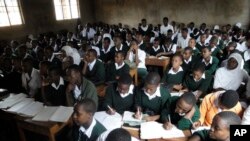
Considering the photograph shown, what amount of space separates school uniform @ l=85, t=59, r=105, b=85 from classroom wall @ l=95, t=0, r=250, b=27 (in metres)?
7.46

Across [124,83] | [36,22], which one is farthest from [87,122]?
[36,22]

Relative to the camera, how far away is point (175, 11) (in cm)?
1084

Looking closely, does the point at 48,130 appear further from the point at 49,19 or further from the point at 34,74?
the point at 49,19

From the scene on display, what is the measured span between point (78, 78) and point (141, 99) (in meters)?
0.93

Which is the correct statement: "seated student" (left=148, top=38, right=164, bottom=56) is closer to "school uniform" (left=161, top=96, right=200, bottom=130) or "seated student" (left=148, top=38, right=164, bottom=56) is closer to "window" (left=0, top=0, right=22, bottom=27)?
"school uniform" (left=161, top=96, right=200, bottom=130)

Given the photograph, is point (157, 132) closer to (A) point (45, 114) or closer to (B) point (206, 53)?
(A) point (45, 114)

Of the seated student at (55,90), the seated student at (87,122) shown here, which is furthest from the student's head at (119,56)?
the seated student at (87,122)

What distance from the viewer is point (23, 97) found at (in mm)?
3311

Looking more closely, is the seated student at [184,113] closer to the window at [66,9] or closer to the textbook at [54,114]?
the textbook at [54,114]

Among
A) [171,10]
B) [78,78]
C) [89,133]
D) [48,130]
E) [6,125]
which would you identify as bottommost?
[6,125]

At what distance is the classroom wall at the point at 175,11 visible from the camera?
9297 millimetres

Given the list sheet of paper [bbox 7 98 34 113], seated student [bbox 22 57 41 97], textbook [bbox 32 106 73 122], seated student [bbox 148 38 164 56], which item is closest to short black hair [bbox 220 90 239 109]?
textbook [bbox 32 106 73 122]

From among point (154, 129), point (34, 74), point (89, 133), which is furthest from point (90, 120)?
point (34, 74)

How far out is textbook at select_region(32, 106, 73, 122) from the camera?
103 inches
